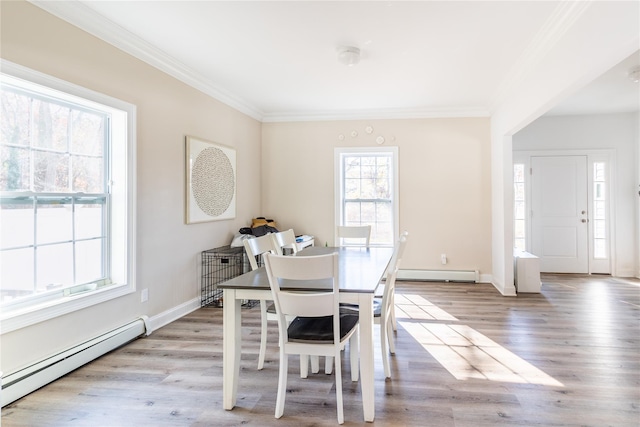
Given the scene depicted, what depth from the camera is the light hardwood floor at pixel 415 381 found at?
6.38ft

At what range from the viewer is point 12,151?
2.22 m

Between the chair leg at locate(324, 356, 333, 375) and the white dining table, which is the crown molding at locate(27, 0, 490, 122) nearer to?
the white dining table

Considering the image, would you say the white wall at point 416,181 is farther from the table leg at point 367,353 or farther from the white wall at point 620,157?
the table leg at point 367,353

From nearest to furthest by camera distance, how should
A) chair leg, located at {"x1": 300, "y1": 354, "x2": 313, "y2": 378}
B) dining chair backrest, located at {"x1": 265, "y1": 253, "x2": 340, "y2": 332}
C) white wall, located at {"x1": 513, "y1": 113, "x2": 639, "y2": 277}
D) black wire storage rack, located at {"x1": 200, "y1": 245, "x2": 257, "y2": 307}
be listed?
dining chair backrest, located at {"x1": 265, "y1": 253, "x2": 340, "y2": 332}, chair leg, located at {"x1": 300, "y1": 354, "x2": 313, "y2": 378}, black wire storage rack, located at {"x1": 200, "y1": 245, "x2": 257, "y2": 307}, white wall, located at {"x1": 513, "y1": 113, "x2": 639, "y2": 277}

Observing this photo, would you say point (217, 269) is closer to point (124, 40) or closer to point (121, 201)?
point (121, 201)

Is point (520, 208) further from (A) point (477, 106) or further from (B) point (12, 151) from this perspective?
(B) point (12, 151)

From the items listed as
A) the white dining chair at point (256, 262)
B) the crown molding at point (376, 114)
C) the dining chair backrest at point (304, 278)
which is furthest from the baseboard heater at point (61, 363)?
the crown molding at point (376, 114)

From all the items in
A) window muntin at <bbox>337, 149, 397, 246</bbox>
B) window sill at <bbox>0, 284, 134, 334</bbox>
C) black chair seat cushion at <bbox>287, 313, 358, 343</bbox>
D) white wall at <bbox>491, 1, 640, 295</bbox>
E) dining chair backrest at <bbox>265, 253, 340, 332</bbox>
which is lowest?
black chair seat cushion at <bbox>287, 313, 358, 343</bbox>

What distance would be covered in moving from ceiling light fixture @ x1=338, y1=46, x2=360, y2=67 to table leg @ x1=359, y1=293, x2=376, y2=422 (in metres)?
2.23

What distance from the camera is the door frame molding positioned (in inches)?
223

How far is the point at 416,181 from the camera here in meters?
5.32

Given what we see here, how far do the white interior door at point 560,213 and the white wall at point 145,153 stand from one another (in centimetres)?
493

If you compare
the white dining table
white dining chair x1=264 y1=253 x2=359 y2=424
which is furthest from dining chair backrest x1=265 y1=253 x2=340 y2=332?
the white dining table

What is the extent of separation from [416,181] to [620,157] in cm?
339
